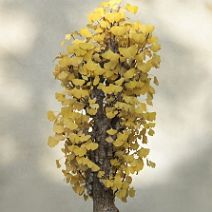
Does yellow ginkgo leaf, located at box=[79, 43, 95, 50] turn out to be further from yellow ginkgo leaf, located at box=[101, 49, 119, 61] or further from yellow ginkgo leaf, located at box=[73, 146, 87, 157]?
yellow ginkgo leaf, located at box=[73, 146, 87, 157]

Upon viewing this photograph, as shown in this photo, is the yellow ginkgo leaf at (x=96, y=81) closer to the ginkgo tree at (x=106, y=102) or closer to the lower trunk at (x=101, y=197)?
the ginkgo tree at (x=106, y=102)

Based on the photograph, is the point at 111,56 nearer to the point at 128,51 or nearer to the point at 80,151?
the point at 128,51

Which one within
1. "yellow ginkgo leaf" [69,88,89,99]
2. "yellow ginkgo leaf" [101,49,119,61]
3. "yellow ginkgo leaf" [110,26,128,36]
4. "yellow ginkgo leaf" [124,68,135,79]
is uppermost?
"yellow ginkgo leaf" [110,26,128,36]

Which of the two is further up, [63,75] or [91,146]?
[63,75]

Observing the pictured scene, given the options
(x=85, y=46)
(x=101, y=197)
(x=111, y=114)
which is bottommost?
(x=101, y=197)

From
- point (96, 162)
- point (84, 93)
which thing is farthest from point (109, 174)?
point (84, 93)

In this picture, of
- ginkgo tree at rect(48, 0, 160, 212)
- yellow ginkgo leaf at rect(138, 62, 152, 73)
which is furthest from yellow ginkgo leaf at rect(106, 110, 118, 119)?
yellow ginkgo leaf at rect(138, 62, 152, 73)

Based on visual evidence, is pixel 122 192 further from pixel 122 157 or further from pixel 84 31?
pixel 84 31

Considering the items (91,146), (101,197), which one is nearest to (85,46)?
(91,146)
